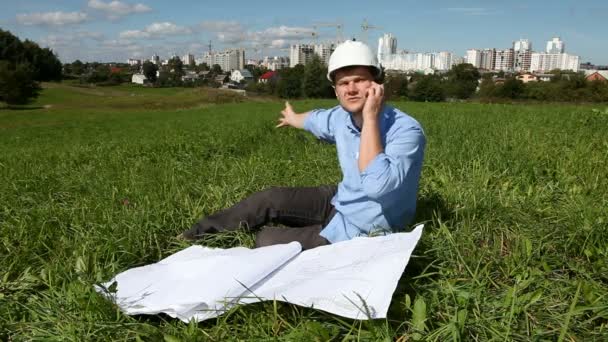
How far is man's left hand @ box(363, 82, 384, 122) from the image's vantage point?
2243mm

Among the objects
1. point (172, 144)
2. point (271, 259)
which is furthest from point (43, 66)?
point (271, 259)

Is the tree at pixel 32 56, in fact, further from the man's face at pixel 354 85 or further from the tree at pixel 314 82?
the man's face at pixel 354 85

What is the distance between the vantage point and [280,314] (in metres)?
1.88

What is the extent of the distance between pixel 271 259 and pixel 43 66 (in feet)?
341

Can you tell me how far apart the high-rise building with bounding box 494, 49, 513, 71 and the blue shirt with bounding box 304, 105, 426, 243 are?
629 feet

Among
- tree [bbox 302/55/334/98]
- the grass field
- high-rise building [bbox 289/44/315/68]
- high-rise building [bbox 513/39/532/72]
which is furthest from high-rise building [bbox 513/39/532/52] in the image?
the grass field

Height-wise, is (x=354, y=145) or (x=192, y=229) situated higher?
(x=354, y=145)

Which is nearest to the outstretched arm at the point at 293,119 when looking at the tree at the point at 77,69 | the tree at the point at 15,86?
the tree at the point at 15,86

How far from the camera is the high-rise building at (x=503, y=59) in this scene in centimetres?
17500

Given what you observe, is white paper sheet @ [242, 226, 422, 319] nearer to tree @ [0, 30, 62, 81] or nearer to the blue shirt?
the blue shirt

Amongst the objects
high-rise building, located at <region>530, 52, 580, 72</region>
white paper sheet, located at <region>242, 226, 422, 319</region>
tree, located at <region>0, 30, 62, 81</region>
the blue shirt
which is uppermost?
high-rise building, located at <region>530, 52, 580, 72</region>

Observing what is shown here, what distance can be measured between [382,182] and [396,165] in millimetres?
121

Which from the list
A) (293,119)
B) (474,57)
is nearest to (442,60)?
(474,57)

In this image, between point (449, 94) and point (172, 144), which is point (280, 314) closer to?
point (172, 144)
